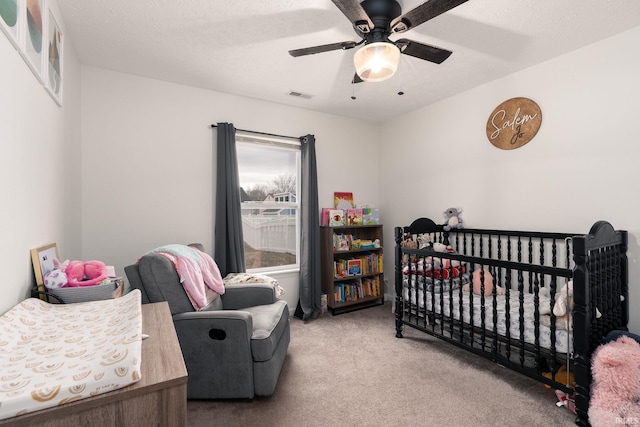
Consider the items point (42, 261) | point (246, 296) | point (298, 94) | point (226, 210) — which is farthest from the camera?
point (298, 94)

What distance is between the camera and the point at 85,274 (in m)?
1.55

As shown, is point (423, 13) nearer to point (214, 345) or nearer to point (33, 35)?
point (33, 35)

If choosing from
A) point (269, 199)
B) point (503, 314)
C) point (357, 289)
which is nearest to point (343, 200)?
point (269, 199)

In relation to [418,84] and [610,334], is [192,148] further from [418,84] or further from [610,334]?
[610,334]

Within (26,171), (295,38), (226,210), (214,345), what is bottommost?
(214,345)

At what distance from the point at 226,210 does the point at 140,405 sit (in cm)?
243

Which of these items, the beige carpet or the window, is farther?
the window

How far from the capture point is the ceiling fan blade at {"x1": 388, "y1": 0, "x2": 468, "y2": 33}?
142cm

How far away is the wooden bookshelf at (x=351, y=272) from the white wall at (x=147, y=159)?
1.33m

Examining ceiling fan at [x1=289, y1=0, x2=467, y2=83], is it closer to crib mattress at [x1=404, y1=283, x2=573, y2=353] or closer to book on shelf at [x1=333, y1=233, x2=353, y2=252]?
crib mattress at [x1=404, y1=283, x2=573, y2=353]

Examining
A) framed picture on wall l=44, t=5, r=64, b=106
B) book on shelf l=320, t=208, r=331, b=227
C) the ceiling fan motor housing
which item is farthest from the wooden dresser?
book on shelf l=320, t=208, r=331, b=227

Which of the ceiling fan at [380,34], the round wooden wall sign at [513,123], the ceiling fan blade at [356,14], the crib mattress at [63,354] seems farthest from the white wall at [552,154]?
the crib mattress at [63,354]

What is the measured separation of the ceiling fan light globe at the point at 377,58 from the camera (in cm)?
166

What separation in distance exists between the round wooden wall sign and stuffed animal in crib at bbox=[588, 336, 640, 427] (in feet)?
6.01
